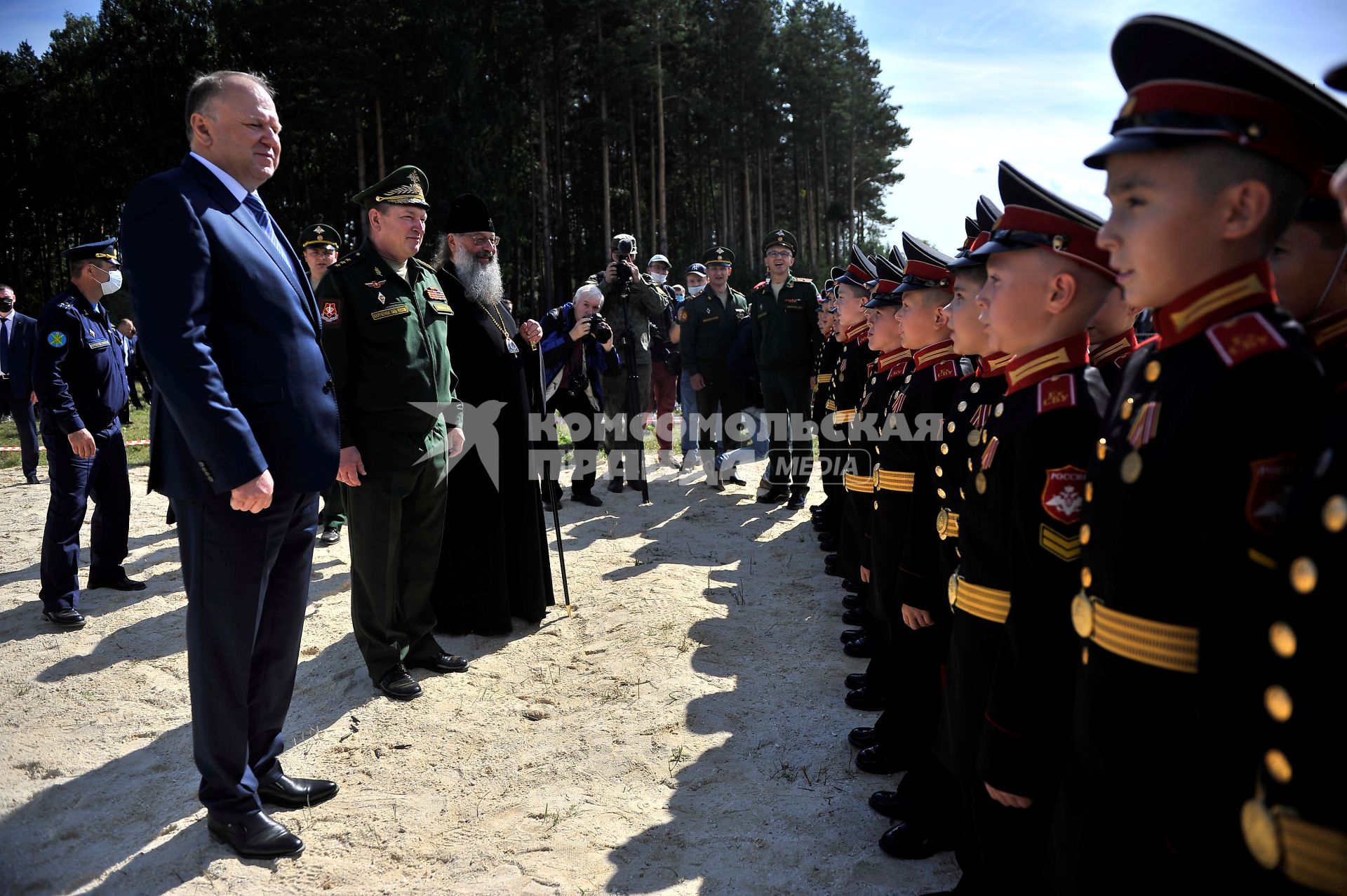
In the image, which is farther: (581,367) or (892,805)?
(581,367)

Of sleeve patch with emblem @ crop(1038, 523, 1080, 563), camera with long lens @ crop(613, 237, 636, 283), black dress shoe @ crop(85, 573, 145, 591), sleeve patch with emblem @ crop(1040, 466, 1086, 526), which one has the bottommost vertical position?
black dress shoe @ crop(85, 573, 145, 591)

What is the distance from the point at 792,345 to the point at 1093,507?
262 inches

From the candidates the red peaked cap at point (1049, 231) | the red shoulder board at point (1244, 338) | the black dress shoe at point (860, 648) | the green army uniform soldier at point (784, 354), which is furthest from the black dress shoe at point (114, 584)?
the red shoulder board at point (1244, 338)

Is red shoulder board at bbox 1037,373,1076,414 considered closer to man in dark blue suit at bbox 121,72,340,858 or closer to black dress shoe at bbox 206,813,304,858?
man in dark blue suit at bbox 121,72,340,858

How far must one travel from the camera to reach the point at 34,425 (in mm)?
10094

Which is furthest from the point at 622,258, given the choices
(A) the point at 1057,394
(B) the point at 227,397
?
(A) the point at 1057,394

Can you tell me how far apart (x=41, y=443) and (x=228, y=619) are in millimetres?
13511

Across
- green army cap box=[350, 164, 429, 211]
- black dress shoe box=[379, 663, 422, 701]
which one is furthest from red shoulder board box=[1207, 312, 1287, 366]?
black dress shoe box=[379, 663, 422, 701]

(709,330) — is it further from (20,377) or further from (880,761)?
(880,761)

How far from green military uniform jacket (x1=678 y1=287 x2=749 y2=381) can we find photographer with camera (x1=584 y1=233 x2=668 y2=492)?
0.37 m

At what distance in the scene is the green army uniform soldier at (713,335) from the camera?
9281mm

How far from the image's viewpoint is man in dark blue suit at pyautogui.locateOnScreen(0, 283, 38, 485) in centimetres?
703

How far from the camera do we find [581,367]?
7.84 meters

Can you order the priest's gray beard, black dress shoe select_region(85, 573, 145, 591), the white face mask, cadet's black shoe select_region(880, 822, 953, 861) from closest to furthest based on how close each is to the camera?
cadet's black shoe select_region(880, 822, 953, 861), the priest's gray beard, the white face mask, black dress shoe select_region(85, 573, 145, 591)
